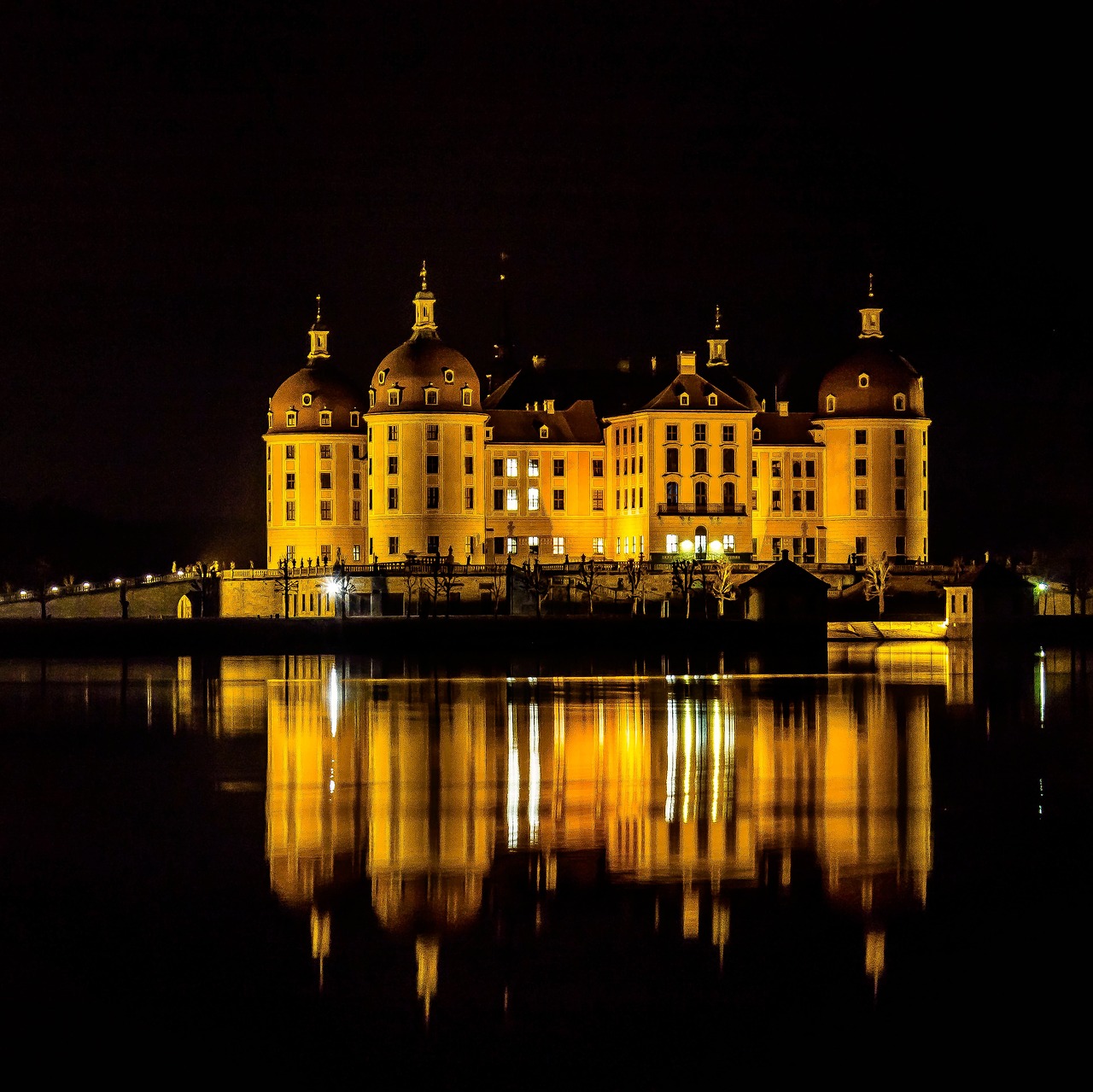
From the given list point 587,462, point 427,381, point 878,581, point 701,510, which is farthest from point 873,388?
point 427,381

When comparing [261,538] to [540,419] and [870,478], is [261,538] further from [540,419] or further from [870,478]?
[870,478]

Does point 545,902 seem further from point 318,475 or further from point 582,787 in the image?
point 318,475

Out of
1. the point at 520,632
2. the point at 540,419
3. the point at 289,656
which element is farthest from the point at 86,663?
the point at 540,419

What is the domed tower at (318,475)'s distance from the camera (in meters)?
91.1

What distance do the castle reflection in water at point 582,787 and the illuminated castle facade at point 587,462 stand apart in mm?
36978

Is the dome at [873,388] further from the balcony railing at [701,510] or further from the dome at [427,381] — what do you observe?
the dome at [427,381]

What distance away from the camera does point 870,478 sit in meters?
91.2

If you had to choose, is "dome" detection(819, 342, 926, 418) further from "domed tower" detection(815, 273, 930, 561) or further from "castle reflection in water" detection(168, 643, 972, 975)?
"castle reflection in water" detection(168, 643, 972, 975)

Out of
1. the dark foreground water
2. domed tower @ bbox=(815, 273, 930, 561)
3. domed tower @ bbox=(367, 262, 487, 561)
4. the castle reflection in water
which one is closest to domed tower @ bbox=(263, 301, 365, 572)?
domed tower @ bbox=(367, 262, 487, 561)

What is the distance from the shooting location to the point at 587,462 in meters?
90.4

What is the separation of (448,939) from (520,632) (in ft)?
167

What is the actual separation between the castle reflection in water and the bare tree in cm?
3537

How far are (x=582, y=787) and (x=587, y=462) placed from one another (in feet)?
206

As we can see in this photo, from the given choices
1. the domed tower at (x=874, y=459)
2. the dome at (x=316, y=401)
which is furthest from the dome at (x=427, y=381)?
the domed tower at (x=874, y=459)
